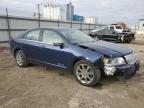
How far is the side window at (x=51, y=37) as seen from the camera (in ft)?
20.9

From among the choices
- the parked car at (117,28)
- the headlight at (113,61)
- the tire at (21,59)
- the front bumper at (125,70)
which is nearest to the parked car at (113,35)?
the parked car at (117,28)

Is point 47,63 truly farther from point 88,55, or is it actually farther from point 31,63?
point 88,55

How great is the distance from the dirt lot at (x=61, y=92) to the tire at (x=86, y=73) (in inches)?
6.6

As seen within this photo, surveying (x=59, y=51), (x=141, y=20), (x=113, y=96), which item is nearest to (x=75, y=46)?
(x=59, y=51)

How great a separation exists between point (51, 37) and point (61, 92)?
6.76ft

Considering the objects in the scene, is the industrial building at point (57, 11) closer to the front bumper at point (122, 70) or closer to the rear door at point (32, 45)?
the rear door at point (32, 45)

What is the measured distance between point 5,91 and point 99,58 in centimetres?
249

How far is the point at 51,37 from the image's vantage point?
21.7 feet

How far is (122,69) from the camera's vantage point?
17.9 ft

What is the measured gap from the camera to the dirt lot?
4.57 metres

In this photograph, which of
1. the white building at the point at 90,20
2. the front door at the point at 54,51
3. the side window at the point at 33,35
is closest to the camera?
the front door at the point at 54,51

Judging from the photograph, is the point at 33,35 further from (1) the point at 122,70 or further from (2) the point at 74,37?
(1) the point at 122,70

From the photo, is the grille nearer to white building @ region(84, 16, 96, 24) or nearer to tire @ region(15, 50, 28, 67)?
tire @ region(15, 50, 28, 67)

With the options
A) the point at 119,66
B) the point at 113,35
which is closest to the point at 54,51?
the point at 119,66
